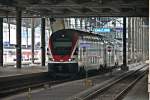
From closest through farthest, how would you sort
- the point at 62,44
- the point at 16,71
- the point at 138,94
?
the point at 138,94, the point at 62,44, the point at 16,71

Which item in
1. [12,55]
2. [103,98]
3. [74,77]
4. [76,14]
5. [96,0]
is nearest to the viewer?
[103,98]

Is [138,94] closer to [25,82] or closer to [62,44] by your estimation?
[25,82]

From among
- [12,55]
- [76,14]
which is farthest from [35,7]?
[12,55]

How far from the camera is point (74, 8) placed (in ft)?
161

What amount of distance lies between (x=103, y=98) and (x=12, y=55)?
69445 millimetres

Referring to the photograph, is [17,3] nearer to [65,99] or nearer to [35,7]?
[35,7]

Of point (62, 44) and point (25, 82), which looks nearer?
point (25, 82)

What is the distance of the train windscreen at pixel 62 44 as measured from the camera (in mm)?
35469

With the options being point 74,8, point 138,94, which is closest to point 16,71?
point 74,8

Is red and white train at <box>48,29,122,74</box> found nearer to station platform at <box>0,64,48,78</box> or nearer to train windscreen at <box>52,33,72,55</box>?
train windscreen at <box>52,33,72,55</box>

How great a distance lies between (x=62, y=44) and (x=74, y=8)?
1371 cm

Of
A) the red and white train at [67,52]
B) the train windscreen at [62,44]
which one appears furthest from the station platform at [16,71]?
the train windscreen at [62,44]

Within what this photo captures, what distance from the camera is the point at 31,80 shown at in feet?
118

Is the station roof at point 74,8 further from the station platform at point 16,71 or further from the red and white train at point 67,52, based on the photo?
the red and white train at point 67,52
